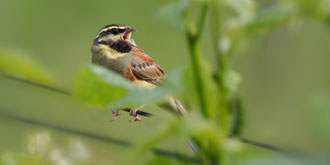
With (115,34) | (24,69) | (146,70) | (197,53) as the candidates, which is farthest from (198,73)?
(146,70)

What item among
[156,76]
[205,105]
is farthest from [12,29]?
[205,105]

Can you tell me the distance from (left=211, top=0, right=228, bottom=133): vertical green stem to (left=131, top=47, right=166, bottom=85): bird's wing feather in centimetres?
209

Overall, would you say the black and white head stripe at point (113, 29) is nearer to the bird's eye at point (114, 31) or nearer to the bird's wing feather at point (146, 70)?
the bird's eye at point (114, 31)

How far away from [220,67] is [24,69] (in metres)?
0.21

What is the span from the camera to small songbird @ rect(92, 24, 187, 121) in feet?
8.60

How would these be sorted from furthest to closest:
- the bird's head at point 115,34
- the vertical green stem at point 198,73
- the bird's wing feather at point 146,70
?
1. the bird's wing feather at point 146,70
2. the bird's head at point 115,34
3. the vertical green stem at point 198,73

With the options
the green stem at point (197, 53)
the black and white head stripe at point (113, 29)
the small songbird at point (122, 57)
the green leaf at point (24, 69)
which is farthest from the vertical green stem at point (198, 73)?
the black and white head stripe at point (113, 29)

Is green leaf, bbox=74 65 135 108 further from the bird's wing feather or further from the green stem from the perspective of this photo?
the bird's wing feather

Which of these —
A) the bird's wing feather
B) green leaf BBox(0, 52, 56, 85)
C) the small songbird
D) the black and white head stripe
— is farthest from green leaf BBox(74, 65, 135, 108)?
the bird's wing feather

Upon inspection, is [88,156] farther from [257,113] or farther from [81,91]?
[257,113]

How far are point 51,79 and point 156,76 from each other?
213 cm

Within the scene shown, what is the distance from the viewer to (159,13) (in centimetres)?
74

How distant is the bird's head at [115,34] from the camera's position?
8.53 feet

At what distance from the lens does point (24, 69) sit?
74 centimetres
